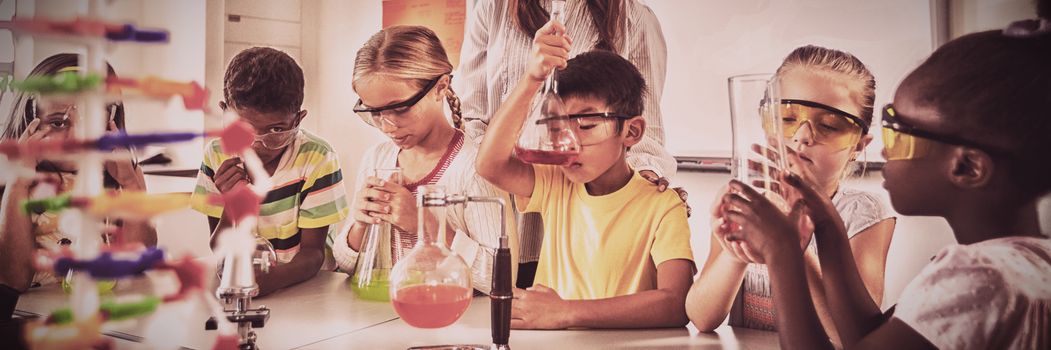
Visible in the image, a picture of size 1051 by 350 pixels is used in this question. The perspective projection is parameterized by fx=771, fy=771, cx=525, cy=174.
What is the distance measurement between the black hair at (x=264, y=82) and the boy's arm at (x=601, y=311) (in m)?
0.98

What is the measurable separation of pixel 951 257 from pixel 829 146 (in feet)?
1.36

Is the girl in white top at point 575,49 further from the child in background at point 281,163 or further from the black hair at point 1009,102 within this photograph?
the black hair at point 1009,102

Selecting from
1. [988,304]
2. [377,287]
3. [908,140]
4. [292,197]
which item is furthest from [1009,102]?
[292,197]

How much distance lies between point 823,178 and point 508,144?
648 mm

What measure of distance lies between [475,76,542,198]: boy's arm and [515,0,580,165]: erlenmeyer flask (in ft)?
0.08

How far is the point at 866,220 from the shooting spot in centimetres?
156

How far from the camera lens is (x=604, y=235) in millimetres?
1748

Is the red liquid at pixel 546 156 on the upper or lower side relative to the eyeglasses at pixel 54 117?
lower

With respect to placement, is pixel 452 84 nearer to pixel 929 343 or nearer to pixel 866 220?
pixel 866 220

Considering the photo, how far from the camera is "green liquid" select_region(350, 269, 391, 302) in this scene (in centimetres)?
171

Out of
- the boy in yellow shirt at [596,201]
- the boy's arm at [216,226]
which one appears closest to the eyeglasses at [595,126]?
the boy in yellow shirt at [596,201]

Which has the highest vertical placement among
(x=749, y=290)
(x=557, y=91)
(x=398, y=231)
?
(x=557, y=91)

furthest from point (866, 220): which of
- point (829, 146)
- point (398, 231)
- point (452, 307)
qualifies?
point (398, 231)

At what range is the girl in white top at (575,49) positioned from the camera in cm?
185
